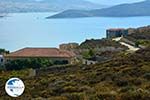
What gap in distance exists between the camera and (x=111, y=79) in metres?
9.91

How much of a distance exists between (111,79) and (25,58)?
61.8ft

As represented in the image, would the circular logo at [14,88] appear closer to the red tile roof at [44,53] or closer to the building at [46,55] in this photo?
the building at [46,55]

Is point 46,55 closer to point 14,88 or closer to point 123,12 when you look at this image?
point 14,88

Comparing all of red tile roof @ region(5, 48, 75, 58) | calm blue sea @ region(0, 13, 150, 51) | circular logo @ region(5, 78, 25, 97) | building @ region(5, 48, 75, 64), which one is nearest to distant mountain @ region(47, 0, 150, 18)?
calm blue sea @ region(0, 13, 150, 51)

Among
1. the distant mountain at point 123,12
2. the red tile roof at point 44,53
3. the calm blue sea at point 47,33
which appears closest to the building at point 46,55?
the red tile roof at point 44,53

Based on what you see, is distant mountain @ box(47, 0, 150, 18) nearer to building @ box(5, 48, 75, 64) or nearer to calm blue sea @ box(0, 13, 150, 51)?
calm blue sea @ box(0, 13, 150, 51)

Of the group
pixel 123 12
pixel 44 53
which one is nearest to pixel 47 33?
pixel 44 53

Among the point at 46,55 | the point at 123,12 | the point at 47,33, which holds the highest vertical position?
the point at 46,55

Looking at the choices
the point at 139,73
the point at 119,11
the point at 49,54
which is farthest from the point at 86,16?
the point at 139,73

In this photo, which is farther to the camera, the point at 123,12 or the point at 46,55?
the point at 123,12

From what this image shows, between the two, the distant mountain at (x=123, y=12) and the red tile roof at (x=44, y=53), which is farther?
the distant mountain at (x=123, y=12)

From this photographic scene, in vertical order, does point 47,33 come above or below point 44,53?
below

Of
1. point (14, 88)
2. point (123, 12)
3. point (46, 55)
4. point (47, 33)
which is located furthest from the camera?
point (123, 12)

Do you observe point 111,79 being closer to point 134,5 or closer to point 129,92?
point 129,92
